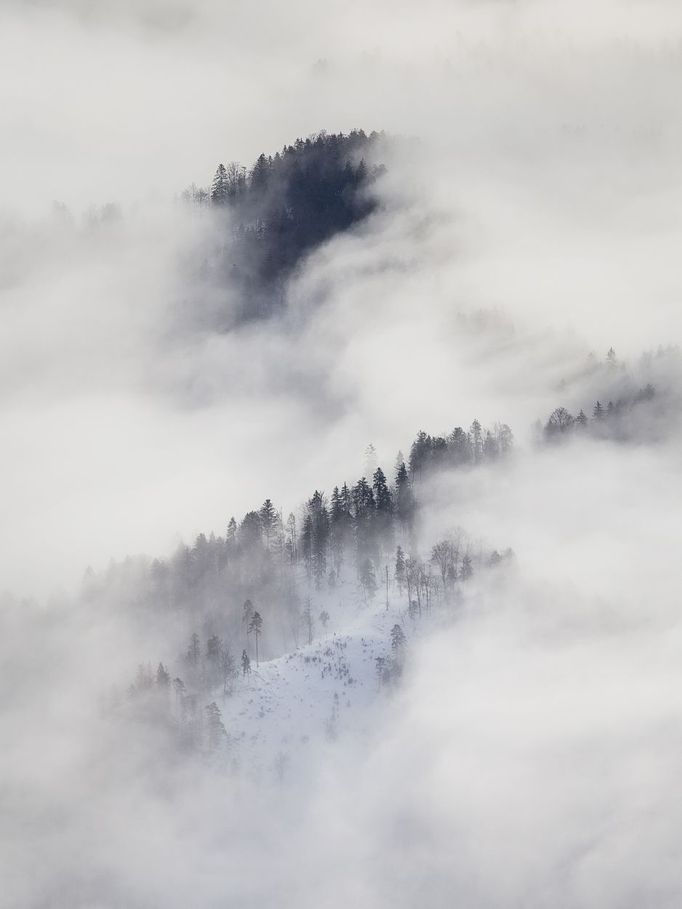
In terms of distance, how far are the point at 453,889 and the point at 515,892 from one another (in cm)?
853

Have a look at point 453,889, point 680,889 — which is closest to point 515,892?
point 453,889

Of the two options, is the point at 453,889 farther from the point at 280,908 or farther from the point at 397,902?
the point at 280,908

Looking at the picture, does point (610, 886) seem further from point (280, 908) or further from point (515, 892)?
point (280, 908)

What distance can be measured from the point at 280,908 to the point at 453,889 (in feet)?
79.0

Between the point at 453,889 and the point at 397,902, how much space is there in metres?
8.01

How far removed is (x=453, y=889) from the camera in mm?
199750

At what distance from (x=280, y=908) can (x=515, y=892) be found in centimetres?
3251

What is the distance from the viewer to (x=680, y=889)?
197875mm

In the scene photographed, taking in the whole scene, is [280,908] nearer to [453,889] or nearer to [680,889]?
[453,889]

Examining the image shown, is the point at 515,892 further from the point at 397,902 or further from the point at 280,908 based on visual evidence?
the point at 280,908

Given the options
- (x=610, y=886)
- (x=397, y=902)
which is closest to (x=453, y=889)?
(x=397, y=902)

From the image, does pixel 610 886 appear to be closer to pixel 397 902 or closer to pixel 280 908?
pixel 397 902

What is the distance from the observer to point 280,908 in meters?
199

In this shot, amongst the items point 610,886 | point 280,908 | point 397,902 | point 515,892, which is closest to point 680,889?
point 610,886
